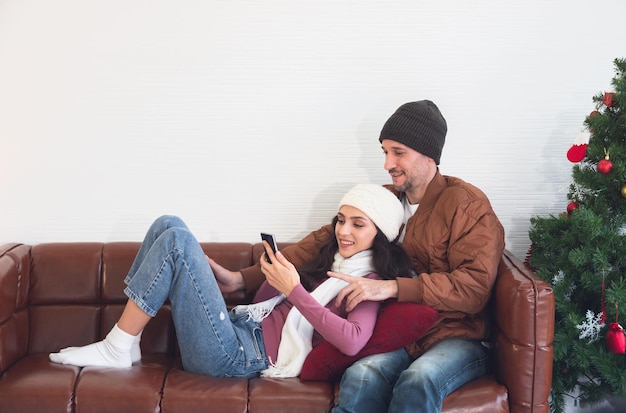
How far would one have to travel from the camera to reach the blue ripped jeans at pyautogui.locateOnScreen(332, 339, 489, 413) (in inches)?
79.6

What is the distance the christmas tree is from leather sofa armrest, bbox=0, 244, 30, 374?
2.09m

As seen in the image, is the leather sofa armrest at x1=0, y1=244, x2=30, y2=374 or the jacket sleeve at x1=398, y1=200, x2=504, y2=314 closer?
the jacket sleeve at x1=398, y1=200, x2=504, y2=314

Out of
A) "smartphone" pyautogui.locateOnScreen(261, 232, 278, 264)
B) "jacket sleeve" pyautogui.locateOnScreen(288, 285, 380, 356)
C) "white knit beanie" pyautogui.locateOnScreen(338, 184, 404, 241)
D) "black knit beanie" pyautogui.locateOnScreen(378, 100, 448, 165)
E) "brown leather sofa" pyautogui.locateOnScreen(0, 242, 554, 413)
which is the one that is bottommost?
"brown leather sofa" pyautogui.locateOnScreen(0, 242, 554, 413)

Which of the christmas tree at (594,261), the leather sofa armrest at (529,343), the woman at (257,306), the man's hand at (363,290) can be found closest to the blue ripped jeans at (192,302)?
the woman at (257,306)

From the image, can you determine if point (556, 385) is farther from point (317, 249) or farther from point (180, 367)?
point (180, 367)

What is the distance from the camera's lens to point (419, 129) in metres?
2.49

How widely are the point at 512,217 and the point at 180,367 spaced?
165 centimetres

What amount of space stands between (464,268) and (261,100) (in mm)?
1230

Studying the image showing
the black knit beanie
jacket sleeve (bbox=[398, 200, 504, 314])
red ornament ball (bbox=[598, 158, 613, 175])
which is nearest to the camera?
jacket sleeve (bbox=[398, 200, 504, 314])

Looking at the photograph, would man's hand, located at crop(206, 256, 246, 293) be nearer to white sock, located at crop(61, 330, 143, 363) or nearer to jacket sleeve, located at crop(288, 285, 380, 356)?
white sock, located at crop(61, 330, 143, 363)

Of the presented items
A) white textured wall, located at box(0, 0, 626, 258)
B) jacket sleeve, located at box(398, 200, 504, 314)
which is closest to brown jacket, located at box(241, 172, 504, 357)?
jacket sleeve, located at box(398, 200, 504, 314)

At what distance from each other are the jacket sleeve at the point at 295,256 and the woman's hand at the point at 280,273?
0.36 m

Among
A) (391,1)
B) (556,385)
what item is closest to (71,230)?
(391,1)

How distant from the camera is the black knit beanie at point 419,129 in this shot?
2488 millimetres
